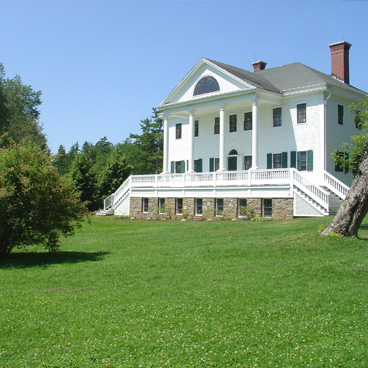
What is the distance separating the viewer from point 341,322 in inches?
276

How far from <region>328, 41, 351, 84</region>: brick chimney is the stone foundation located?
13.4 meters

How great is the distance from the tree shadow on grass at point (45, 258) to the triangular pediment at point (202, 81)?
57.0 feet

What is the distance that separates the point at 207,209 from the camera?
27.8 metres

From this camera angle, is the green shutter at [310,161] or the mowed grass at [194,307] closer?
the mowed grass at [194,307]

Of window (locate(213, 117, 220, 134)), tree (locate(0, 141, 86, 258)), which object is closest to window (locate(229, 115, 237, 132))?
window (locate(213, 117, 220, 134))

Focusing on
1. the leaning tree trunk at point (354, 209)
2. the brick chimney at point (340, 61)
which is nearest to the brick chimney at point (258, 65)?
the brick chimney at point (340, 61)

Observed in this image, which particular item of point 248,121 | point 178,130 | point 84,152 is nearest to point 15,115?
point 84,152

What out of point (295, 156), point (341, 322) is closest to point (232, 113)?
point (295, 156)

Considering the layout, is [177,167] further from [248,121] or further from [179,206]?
[248,121]

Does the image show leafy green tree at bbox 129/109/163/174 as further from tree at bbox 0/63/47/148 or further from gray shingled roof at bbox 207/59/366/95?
gray shingled roof at bbox 207/59/366/95

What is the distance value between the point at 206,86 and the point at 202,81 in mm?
607

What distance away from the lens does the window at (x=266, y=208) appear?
25.2 m

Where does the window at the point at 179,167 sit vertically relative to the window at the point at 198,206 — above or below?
above

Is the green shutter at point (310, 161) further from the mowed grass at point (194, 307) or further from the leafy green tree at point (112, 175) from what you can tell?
the leafy green tree at point (112, 175)
